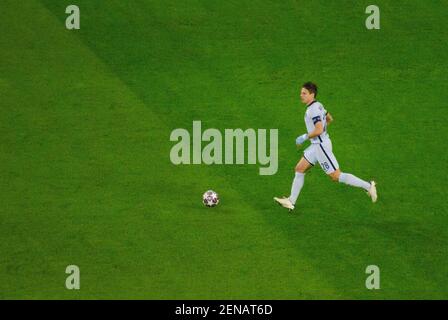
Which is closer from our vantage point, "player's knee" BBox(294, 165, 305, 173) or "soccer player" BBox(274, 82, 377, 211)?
"soccer player" BBox(274, 82, 377, 211)

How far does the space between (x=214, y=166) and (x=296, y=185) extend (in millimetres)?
1864

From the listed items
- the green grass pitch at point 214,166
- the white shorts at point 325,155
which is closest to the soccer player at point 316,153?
the white shorts at point 325,155

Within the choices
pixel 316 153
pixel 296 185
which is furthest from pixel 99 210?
pixel 316 153

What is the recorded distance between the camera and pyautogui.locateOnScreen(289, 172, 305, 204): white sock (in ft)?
52.3

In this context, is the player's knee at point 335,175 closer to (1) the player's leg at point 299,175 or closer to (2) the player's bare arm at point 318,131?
(1) the player's leg at point 299,175

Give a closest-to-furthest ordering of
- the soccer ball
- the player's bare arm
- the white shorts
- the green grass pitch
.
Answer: the green grass pitch < the player's bare arm < the white shorts < the soccer ball

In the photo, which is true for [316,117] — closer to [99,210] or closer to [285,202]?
[285,202]

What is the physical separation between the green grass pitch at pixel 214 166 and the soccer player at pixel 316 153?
404mm

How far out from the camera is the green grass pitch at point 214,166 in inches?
573

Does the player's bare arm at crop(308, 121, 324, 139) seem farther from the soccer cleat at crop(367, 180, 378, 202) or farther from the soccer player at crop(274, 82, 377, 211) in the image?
the soccer cleat at crop(367, 180, 378, 202)

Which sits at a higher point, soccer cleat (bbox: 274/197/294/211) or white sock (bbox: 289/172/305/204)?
white sock (bbox: 289/172/305/204)

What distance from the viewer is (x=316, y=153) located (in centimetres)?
1573

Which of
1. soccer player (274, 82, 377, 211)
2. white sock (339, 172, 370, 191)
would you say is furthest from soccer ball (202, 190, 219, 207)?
white sock (339, 172, 370, 191)

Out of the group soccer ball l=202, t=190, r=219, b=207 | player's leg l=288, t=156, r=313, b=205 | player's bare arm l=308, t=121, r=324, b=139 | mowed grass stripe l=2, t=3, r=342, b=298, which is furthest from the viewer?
soccer ball l=202, t=190, r=219, b=207
